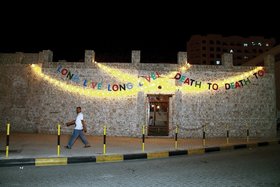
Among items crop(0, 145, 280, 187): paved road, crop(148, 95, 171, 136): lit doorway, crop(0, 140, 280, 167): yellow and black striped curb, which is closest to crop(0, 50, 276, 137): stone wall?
crop(148, 95, 171, 136): lit doorway

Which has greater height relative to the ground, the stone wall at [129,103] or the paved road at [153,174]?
the stone wall at [129,103]

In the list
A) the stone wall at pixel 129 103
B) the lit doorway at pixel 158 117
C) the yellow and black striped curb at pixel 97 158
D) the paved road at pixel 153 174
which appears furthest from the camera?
the lit doorway at pixel 158 117

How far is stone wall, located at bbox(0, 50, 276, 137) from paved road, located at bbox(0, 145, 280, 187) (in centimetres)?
840

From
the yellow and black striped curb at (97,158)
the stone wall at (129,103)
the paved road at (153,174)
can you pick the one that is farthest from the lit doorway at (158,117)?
the paved road at (153,174)

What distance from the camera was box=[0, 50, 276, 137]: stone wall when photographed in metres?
18.0

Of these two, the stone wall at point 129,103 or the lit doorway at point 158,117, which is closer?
the stone wall at point 129,103

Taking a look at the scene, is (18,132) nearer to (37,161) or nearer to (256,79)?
(37,161)

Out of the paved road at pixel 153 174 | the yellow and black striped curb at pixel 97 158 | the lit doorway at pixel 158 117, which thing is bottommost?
the paved road at pixel 153 174

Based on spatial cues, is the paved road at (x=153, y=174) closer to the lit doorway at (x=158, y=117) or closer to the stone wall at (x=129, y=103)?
the stone wall at (x=129, y=103)

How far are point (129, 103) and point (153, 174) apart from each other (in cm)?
1066

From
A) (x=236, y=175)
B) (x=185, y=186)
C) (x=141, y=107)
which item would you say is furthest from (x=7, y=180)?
(x=141, y=107)

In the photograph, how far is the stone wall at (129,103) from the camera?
17969 millimetres

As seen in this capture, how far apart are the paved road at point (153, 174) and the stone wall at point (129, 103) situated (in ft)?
27.6

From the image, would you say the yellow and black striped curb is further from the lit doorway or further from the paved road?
the lit doorway
